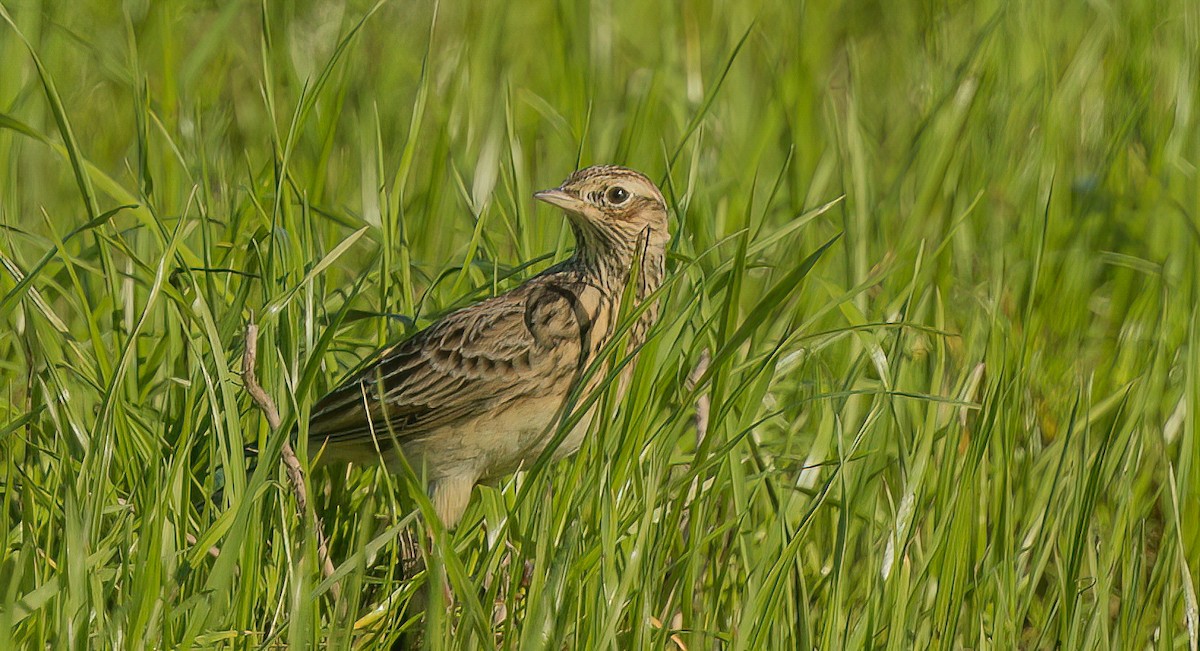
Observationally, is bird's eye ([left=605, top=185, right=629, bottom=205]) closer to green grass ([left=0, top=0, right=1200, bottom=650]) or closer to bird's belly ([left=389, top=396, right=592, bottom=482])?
green grass ([left=0, top=0, right=1200, bottom=650])

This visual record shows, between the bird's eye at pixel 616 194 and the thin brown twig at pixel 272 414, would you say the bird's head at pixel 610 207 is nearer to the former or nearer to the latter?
the bird's eye at pixel 616 194

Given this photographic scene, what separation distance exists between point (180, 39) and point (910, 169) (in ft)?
11.8

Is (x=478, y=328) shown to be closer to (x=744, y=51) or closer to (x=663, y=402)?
(x=663, y=402)

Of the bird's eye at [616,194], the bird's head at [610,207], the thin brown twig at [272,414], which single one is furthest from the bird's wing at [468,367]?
the thin brown twig at [272,414]

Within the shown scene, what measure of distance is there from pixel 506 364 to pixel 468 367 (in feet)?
0.39

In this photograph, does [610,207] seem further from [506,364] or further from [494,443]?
[494,443]

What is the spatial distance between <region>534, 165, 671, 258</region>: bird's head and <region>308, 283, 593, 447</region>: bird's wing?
0.19 metres

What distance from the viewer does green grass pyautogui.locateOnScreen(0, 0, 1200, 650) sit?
3914mm

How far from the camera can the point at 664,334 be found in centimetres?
414

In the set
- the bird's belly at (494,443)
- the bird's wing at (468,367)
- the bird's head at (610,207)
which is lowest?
the bird's belly at (494,443)

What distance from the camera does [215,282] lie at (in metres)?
4.80

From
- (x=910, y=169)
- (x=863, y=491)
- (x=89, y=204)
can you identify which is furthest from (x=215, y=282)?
(x=910, y=169)

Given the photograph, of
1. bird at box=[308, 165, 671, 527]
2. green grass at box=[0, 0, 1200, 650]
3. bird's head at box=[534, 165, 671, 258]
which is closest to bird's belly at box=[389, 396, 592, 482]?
bird at box=[308, 165, 671, 527]

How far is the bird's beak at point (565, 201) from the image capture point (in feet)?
15.5
